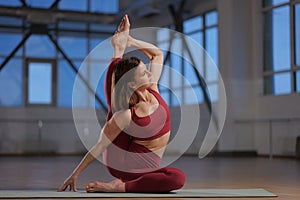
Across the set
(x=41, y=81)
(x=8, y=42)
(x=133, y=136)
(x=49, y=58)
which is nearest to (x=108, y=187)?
(x=133, y=136)

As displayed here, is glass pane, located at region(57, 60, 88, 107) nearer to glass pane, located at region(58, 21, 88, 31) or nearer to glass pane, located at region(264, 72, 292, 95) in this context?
glass pane, located at region(58, 21, 88, 31)

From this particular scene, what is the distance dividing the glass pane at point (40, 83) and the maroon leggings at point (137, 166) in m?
16.4

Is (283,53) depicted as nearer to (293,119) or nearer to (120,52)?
(293,119)

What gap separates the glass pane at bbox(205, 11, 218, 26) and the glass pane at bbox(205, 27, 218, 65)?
0.19 metres

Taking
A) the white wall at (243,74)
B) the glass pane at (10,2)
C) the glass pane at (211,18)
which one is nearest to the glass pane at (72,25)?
the glass pane at (10,2)

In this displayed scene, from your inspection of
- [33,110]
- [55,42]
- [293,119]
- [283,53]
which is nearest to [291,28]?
[283,53]

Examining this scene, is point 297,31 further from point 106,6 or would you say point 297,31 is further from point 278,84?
point 106,6

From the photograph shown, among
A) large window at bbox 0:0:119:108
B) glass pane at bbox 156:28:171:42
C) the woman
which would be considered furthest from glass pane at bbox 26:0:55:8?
the woman

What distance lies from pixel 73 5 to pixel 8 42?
9.66 feet

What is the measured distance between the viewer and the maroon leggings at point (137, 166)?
5.05 metres

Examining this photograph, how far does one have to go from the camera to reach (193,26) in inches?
781

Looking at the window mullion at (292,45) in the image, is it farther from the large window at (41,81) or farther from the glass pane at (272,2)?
the large window at (41,81)

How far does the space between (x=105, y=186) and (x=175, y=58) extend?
52.2 feet

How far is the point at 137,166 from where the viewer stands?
508 cm
